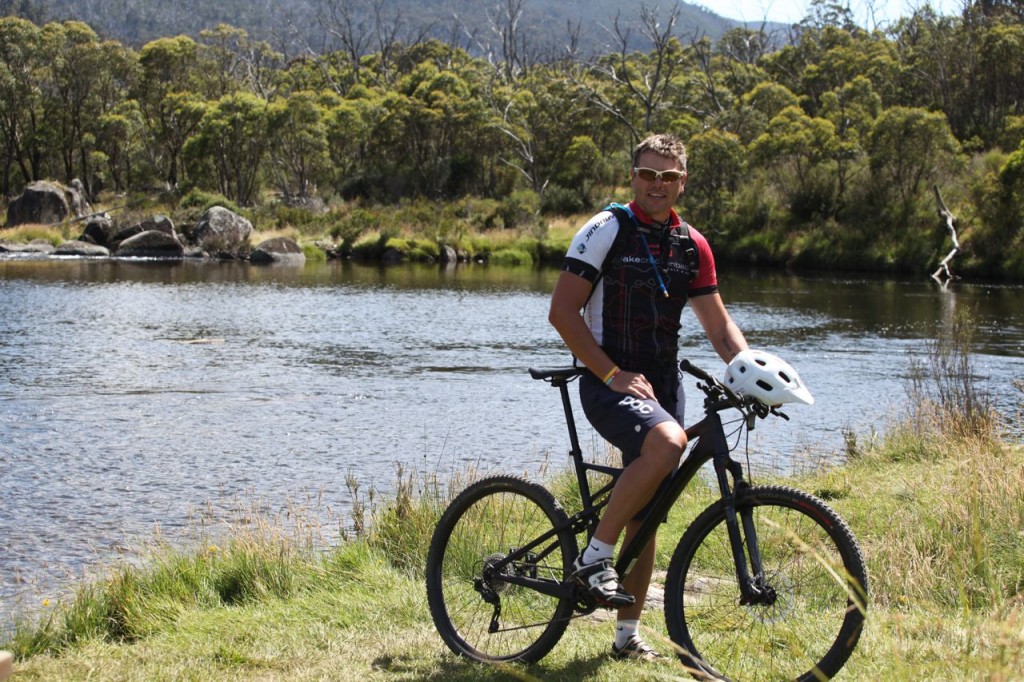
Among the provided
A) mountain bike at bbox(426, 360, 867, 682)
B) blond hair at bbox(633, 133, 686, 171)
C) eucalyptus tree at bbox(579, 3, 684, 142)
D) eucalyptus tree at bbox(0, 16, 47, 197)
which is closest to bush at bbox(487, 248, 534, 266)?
eucalyptus tree at bbox(579, 3, 684, 142)

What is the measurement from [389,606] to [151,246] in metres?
53.5

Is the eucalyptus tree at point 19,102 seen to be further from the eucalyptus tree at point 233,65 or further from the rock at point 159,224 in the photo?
the rock at point 159,224

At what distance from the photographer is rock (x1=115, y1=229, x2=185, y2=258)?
55.8 m

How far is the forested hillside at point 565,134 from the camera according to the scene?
51.0 metres

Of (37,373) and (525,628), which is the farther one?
(37,373)

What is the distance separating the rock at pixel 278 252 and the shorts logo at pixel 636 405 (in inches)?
1953

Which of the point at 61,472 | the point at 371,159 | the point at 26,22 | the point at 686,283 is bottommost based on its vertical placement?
the point at 61,472

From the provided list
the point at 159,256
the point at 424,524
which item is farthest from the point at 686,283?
the point at 159,256

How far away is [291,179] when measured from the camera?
71.8 meters

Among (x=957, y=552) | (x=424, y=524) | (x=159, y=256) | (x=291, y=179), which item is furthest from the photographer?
(x=291, y=179)

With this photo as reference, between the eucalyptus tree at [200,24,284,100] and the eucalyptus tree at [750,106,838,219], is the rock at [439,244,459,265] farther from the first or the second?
the eucalyptus tree at [200,24,284,100]

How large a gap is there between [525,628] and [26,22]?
242ft

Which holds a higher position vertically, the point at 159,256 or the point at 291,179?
the point at 291,179

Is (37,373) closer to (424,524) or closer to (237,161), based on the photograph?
(424,524)
